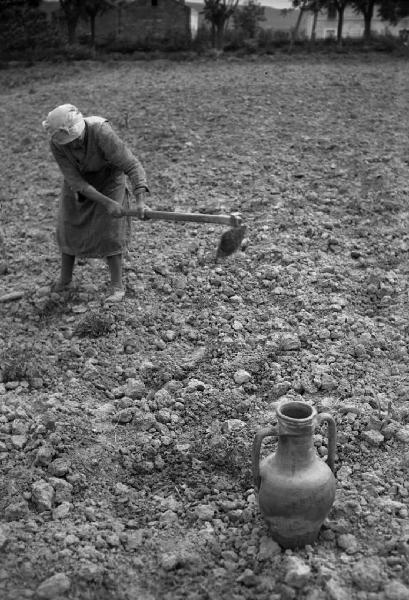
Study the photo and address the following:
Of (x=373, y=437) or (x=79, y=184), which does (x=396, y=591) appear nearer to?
(x=373, y=437)

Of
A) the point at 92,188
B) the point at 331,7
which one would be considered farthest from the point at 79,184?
the point at 331,7

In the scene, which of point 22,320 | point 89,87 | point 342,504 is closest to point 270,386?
point 342,504

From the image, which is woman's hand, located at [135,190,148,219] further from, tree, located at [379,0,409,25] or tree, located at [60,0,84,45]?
tree, located at [379,0,409,25]

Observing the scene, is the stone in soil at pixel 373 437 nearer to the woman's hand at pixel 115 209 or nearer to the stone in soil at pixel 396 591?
the stone in soil at pixel 396 591

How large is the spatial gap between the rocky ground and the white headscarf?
131cm

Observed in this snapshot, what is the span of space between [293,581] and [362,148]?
287 inches

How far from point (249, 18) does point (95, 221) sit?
2468 centimetres

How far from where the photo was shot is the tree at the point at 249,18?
26672mm

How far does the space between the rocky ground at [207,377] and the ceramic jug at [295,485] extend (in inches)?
5.0

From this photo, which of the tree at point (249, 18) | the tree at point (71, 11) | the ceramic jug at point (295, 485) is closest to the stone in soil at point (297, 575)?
the ceramic jug at point (295, 485)

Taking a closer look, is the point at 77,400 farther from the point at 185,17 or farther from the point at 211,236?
the point at 185,17

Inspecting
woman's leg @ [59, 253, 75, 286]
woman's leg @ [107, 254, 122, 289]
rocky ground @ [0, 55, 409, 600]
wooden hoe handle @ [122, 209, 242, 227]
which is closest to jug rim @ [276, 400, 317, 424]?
rocky ground @ [0, 55, 409, 600]

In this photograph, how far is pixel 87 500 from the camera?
3611 mm

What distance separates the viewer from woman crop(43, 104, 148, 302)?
5.00 meters
